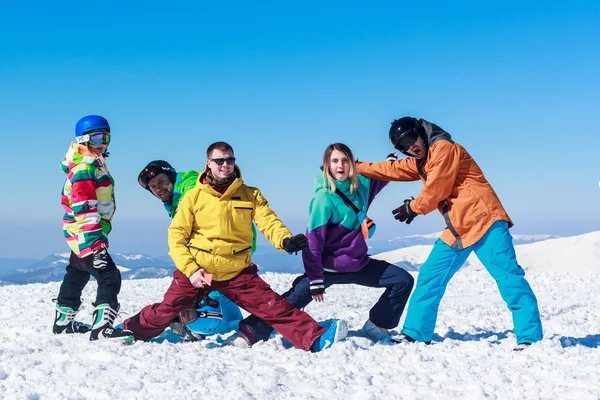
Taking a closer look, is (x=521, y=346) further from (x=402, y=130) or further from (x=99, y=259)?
(x=99, y=259)

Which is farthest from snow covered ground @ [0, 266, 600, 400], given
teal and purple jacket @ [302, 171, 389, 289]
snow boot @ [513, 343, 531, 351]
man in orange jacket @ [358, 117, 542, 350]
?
teal and purple jacket @ [302, 171, 389, 289]

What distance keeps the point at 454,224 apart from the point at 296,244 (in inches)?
60.1

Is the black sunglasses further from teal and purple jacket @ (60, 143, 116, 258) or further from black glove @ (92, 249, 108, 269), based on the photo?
black glove @ (92, 249, 108, 269)

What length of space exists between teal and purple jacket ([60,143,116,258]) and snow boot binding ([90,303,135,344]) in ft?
1.90

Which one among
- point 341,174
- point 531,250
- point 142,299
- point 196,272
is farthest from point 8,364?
point 531,250

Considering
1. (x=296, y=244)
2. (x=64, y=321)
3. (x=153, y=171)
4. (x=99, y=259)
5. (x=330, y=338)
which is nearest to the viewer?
(x=296, y=244)

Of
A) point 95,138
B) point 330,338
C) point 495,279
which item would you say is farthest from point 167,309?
point 495,279

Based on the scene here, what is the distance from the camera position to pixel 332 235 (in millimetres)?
5465

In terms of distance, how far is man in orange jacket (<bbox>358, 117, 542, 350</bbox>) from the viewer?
17.6 ft

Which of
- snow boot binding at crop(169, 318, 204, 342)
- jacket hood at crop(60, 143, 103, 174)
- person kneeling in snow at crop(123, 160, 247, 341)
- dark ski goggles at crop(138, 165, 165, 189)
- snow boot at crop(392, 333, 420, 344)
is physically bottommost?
snow boot at crop(392, 333, 420, 344)

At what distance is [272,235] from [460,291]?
18.7 feet

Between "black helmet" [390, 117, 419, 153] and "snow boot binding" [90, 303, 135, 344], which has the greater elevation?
"black helmet" [390, 117, 419, 153]

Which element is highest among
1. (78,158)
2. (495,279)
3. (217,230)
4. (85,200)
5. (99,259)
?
(78,158)

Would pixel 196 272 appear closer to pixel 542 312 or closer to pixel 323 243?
pixel 323 243
